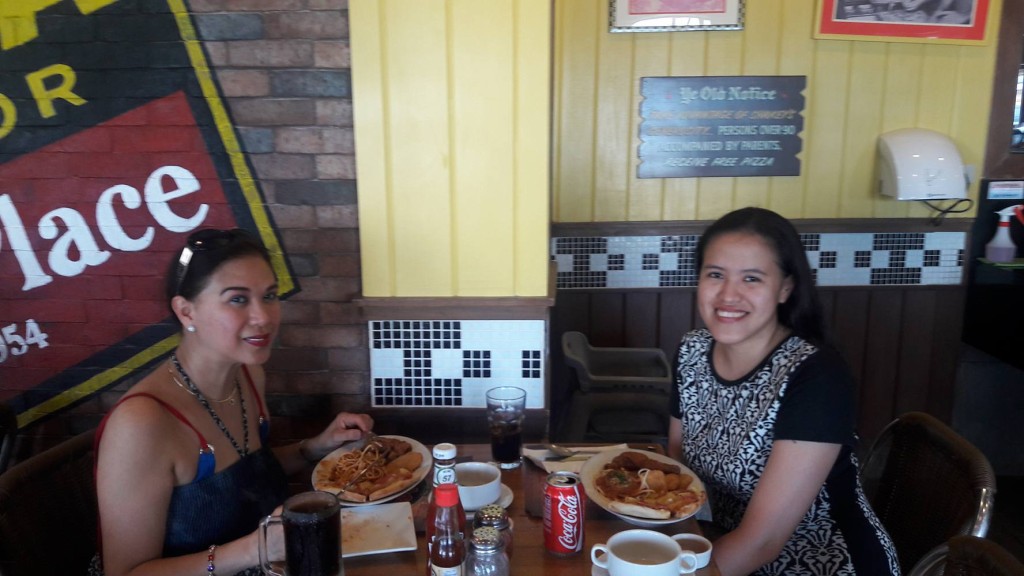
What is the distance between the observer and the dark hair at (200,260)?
1525mm

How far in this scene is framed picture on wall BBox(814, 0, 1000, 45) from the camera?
3113 mm

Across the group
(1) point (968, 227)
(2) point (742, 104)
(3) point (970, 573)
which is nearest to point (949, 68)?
(1) point (968, 227)

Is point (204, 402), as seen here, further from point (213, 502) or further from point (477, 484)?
point (477, 484)

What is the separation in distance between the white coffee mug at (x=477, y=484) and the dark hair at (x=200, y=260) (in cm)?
67

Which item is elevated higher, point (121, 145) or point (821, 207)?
point (121, 145)

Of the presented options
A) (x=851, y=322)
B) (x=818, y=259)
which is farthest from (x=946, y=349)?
(x=818, y=259)

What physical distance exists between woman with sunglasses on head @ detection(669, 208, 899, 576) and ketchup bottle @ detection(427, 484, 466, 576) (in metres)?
0.66

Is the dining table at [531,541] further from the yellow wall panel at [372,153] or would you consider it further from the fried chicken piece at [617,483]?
the yellow wall panel at [372,153]

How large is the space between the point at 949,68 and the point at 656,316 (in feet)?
5.55

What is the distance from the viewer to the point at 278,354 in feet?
7.15

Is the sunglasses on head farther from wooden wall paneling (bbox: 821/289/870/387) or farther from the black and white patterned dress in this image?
wooden wall paneling (bbox: 821/289/870/387)

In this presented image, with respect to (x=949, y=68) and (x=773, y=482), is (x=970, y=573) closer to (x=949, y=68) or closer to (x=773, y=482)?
(x=773, y=482)

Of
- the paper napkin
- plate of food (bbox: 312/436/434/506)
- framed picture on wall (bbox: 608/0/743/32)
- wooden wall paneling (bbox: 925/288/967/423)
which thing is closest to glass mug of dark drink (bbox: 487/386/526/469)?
the paper napkin

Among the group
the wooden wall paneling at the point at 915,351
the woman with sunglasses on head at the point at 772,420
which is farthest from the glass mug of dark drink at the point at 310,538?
the wooden wall paneling at the point at 915,351
